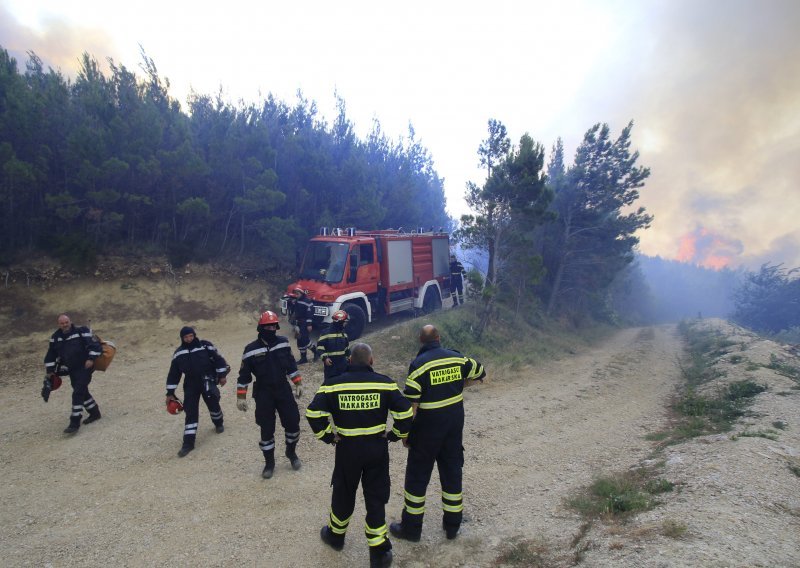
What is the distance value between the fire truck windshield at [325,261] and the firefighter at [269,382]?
20.2 feet

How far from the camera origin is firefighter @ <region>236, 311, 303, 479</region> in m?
4.97

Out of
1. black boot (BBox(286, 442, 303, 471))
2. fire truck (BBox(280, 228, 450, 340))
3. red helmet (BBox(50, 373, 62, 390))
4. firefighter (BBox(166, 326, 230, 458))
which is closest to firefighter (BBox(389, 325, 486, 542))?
black boot (BBox(286, 442, 303, 471))

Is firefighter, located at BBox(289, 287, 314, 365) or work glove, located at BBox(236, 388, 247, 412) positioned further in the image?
firefighter, located at BBox(289, 287, 314, 365)

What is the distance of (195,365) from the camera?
5617 mm

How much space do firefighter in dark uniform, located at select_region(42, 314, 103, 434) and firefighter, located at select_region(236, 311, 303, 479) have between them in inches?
121

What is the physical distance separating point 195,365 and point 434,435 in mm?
3641

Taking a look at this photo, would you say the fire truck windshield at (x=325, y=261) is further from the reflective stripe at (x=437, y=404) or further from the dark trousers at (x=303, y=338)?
the reflective stripe at (x=437, y=404)

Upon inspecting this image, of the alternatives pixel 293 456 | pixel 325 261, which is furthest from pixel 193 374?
pixel 325 261

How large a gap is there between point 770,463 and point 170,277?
14929mm

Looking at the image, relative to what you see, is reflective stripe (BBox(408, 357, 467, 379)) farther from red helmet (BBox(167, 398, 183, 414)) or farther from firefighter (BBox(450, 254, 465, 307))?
firefighter (BBox(450, 254, 465, 307))

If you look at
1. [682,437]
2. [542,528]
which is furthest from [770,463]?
[542,528]

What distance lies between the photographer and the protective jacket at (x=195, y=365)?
5.58m

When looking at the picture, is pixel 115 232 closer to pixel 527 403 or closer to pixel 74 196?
pixel 74 196

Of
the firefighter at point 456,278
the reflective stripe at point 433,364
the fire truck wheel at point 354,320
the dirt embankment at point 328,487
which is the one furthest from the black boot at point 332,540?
the firefighter at point 456,278
